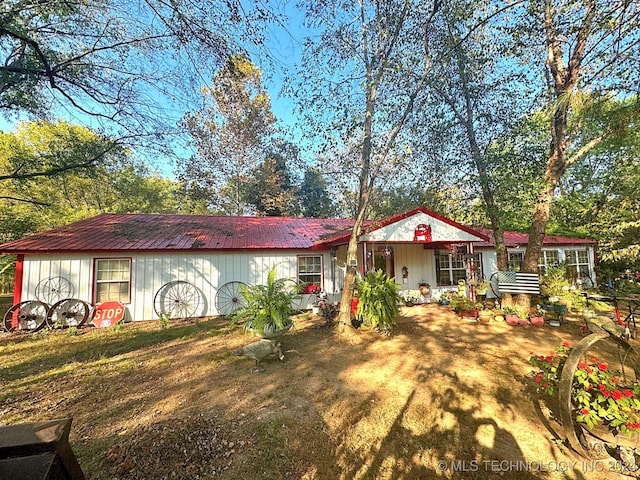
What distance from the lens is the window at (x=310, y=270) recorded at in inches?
411

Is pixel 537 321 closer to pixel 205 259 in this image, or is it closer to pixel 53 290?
pixel 205 259

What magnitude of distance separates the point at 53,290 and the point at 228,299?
4898 millimetres

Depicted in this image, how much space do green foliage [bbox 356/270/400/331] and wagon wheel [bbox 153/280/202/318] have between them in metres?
5.67

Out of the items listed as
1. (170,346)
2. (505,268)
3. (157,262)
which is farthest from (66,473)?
(505,268)

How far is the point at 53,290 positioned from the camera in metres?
8.21

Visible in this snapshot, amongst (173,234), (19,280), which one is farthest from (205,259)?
(19,280)

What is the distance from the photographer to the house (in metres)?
8.29

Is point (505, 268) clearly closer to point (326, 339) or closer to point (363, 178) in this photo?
point (363, 178)

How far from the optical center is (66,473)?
1.66m

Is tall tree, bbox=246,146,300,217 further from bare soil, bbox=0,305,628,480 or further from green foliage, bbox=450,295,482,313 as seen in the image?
bare soil, bbox=0,305,628,480

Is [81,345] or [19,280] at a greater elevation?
[19,280]

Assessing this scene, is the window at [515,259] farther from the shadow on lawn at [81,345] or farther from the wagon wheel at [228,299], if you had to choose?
the shadow on lawn at [81,345]

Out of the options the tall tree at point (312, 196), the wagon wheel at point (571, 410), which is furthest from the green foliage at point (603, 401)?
the tall tree at point (312, 196)

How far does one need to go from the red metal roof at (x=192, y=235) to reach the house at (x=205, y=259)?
3 centimetres
